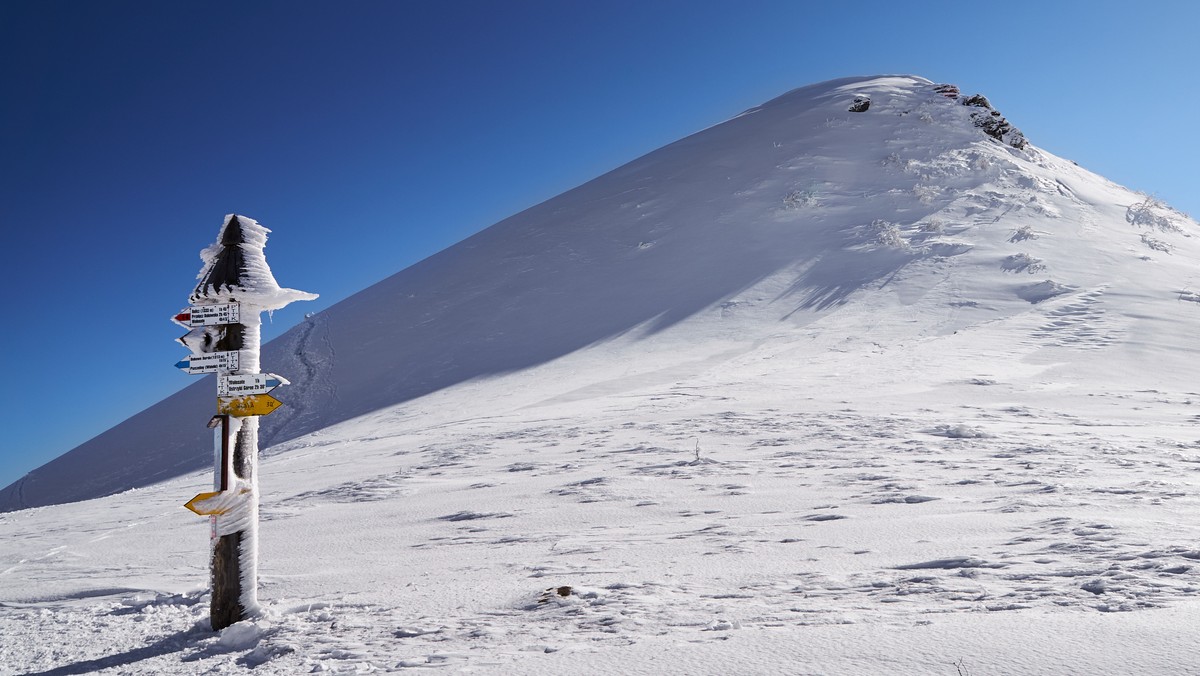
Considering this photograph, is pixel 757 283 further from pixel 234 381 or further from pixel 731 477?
pixel 234 381

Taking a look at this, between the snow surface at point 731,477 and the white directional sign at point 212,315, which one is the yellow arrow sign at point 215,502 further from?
the white directional sign at point 212,315

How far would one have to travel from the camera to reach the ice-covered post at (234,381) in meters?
3.88

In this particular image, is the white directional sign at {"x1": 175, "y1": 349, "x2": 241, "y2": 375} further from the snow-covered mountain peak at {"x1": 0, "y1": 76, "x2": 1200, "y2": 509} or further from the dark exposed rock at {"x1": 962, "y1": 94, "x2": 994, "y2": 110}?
the dark exposed rock at {"x1": 962, "y1": 94, "x2": 994, "y2": 110}

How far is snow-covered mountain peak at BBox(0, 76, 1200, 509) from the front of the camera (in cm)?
1512

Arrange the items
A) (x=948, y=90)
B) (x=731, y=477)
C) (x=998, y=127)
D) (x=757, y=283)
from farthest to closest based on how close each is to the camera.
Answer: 1. (x=948, y=90)
2. (x=998, y=127)
3. (x=757, y=283)
4. (x=731, y=477)

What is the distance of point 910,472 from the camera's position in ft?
21.3

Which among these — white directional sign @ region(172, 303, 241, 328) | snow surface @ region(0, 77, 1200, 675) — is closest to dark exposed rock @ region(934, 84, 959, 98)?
snow surface @ region(0, 77, 1200, 675)

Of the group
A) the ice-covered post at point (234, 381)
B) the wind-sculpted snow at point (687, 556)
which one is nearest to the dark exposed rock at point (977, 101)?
the wind-sculpted snow at point (687, 556)

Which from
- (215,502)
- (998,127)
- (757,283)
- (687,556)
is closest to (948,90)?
(998,127)

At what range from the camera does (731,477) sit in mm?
6773

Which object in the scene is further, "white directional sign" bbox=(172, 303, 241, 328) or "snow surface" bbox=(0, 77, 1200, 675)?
"white directional sign" bbox=(172, 303, 241, 328)

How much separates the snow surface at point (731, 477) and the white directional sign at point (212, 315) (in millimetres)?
1694

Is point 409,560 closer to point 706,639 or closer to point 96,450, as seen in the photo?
point 706,639

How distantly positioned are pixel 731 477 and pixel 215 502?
177 inches
